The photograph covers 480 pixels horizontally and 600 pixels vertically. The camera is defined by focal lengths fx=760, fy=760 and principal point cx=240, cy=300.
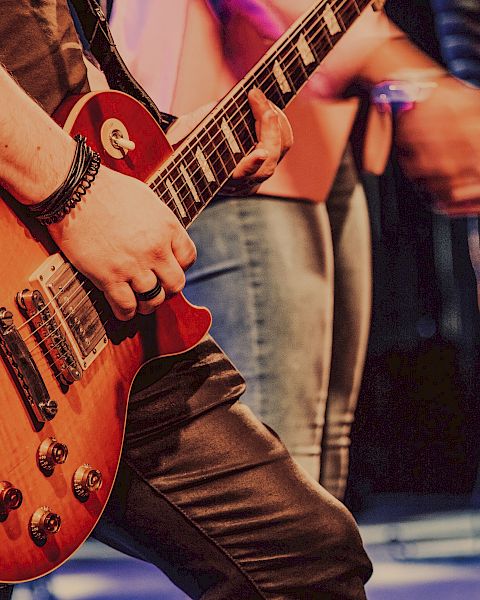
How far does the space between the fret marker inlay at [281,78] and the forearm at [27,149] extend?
0.56 meters

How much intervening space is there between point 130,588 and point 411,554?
2.29ft

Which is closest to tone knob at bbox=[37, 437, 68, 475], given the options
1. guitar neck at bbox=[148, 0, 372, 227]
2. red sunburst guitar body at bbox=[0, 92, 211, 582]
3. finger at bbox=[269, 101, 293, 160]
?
red sunburst guitar body at bbox=[0, 92, 211, 582]

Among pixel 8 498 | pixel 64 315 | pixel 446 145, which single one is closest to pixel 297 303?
pixel 446 145

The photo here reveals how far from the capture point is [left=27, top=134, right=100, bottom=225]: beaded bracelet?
80 cm

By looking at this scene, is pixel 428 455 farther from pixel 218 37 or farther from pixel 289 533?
pixel 218 37

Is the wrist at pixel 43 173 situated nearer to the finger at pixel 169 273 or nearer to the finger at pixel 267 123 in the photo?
the finger at pixel 169 273

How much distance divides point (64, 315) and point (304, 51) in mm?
739

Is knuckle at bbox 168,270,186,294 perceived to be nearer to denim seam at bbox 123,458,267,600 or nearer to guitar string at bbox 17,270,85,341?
guitar string at bbox 17,270,85,341

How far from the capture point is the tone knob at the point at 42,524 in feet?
2.47

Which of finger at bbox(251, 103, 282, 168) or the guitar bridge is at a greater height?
the guitar bridge

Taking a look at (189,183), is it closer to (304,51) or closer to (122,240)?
(122,240)

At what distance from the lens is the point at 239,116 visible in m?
1.18

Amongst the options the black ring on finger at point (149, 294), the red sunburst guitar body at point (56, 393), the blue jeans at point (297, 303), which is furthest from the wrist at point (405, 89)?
the black ring on finger at point (149, 294)

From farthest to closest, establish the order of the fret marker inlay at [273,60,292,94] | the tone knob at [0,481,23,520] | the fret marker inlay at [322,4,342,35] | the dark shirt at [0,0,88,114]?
the fret marker inlay at [322,4,342,35]
the fret marker inlay at [273,60,292,94]
the dark shirt at [0,0,88,114]
the tone knob at [0,481,23,520]
